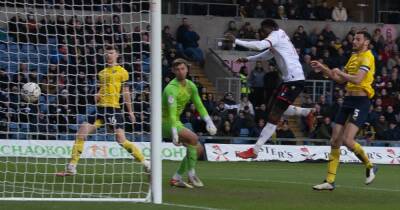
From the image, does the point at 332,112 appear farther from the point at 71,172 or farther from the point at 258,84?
the point at 71,172

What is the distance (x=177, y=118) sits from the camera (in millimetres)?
14508

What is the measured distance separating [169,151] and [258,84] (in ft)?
21.1

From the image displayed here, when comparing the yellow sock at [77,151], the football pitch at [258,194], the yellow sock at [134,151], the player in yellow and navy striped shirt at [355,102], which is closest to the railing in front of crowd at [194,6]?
the football pitch at [258,194]

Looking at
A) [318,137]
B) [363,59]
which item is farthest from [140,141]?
[318,137]

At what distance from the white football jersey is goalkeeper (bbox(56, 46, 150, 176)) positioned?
2.40m

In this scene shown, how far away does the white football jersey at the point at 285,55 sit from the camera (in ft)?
50.2

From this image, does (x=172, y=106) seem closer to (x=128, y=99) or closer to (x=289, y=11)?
(x=128, y=99)

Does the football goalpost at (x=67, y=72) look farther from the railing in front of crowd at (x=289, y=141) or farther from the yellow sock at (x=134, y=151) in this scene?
the railing in front of crowd at (x=289, y=141)

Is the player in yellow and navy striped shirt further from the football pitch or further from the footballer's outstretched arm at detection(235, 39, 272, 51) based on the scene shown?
the footballer's outstretched arm at detection(235, 39, 272, 51)

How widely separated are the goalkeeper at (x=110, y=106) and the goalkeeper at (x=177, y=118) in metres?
0.82

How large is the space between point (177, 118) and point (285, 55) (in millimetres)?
2196

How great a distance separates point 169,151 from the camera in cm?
2439

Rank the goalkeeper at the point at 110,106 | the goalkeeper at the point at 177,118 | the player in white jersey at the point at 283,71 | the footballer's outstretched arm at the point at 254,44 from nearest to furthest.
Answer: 1. the goalkeeper at the point at 177,118
2. the footballer's outstretched arm at the point at 254,44
3. the goalkeeper at the point at 110,106
4. the player in white jersey at the point at 283,71

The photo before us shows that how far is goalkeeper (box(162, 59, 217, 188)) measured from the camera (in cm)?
1423
